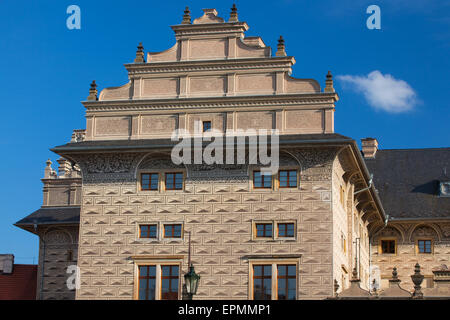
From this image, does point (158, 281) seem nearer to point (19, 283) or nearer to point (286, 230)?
point (286, 230)

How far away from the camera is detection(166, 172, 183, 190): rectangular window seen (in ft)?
95.9

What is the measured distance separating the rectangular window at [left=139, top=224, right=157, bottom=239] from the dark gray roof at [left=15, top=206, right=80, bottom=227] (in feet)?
24.7

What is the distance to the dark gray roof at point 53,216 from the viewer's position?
36406mm

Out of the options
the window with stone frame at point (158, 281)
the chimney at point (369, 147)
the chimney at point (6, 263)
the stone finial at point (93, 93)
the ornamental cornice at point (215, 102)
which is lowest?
the window with stone frame at point (158, 281)

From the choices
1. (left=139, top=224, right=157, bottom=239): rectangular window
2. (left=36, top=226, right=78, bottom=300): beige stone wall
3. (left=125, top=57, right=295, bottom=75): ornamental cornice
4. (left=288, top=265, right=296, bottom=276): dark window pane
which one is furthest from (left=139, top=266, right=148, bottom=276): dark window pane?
(left=36, top=226, right=78, bottom=300): beige stone wall

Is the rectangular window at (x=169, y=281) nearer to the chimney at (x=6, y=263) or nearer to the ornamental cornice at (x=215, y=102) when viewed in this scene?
the ornamental cornice at (x=215, y=102)

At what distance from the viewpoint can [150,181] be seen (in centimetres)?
2942

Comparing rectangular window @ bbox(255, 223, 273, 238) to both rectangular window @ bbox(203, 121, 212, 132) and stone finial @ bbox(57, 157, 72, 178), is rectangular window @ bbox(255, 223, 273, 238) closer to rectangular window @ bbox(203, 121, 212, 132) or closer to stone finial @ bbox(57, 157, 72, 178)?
rectangular window @ bbox(203, 121, 212, 132)

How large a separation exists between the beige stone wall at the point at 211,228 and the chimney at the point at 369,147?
1642cm

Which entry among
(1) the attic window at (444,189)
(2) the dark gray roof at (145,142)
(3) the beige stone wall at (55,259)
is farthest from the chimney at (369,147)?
(2) the dark gray roof at (145,142)

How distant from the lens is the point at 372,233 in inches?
1592
